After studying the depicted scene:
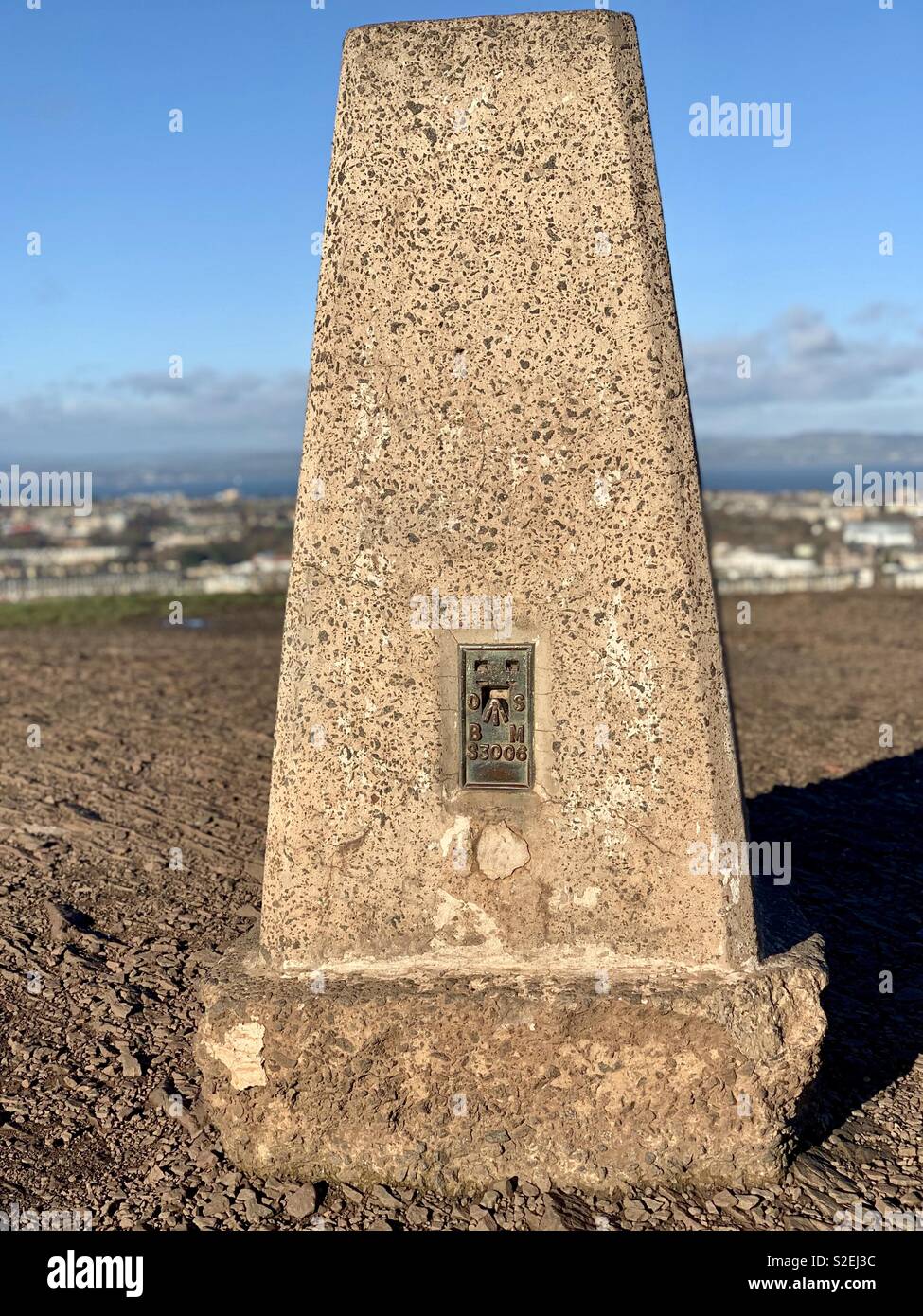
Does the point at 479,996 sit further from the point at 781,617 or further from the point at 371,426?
the point at 781,617

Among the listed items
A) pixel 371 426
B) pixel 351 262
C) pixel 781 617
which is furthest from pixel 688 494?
pixel 781 617

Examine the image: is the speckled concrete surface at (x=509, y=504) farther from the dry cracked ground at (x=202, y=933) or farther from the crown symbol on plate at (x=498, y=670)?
the dry cracked ground at (x=202, y=933)

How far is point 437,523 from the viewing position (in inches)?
119

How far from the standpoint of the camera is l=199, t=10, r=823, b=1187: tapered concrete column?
9.68 ft

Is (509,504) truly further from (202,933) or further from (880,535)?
(880,535)

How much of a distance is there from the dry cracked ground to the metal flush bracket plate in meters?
1.06

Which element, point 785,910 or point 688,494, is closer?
point 688,494

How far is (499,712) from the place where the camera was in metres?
3.01

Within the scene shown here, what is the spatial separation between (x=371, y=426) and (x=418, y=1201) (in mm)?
1985

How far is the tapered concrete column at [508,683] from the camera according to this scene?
116 inches

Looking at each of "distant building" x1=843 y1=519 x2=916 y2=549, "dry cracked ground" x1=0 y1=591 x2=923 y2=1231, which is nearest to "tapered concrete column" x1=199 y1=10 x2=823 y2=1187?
"dry cracked ground" x1=0 y1=591 x2=923 y2=1231

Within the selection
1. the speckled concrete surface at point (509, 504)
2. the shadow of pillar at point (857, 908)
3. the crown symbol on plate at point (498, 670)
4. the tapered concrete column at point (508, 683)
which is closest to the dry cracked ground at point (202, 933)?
the shadow of pillar at point (857, 908)

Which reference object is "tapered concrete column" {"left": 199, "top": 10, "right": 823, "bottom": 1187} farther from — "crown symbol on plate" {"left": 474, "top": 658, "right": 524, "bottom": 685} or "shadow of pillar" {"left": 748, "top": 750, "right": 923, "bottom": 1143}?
"shadow of pillar" {"left": 748, "top": 750, "right": 923, "bottom": 1143}

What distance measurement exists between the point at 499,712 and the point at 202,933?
6.90ft
